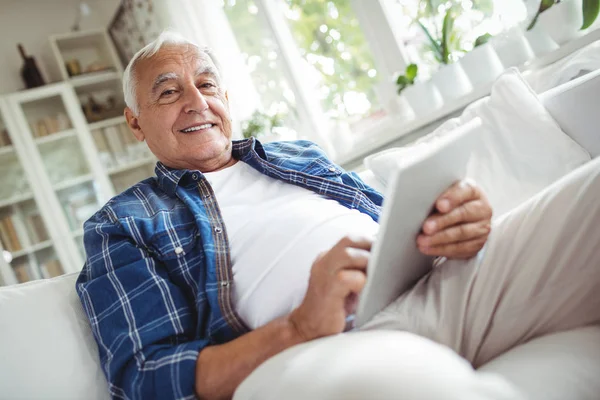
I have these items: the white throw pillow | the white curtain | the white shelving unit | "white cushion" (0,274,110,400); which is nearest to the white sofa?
"white cushion" (0,274,110,400)

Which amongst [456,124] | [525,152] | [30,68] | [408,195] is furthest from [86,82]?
[408,195]

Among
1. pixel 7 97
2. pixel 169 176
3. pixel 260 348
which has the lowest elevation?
pixel 260 348

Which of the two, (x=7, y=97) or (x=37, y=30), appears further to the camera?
(x=37, y=30)

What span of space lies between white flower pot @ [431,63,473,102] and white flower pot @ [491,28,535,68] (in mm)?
→ 151

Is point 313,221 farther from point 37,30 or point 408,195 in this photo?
point 37,30

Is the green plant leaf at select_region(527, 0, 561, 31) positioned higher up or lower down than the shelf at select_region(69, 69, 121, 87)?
lower down

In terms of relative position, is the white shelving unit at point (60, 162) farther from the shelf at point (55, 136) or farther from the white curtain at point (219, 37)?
the white curtain at point (219, 37)

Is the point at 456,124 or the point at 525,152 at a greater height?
the point at 456,124

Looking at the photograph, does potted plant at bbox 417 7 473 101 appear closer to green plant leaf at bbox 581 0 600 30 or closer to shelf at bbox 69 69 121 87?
green plant leaf at bbox 581 0 600 30

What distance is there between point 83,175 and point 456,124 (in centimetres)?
311

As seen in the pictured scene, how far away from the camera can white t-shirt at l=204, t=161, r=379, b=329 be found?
852 millimetres

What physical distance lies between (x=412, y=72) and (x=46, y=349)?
5.45 feet

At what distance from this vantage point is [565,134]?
1223 mm

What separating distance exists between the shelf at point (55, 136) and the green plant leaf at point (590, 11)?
3433 mm
